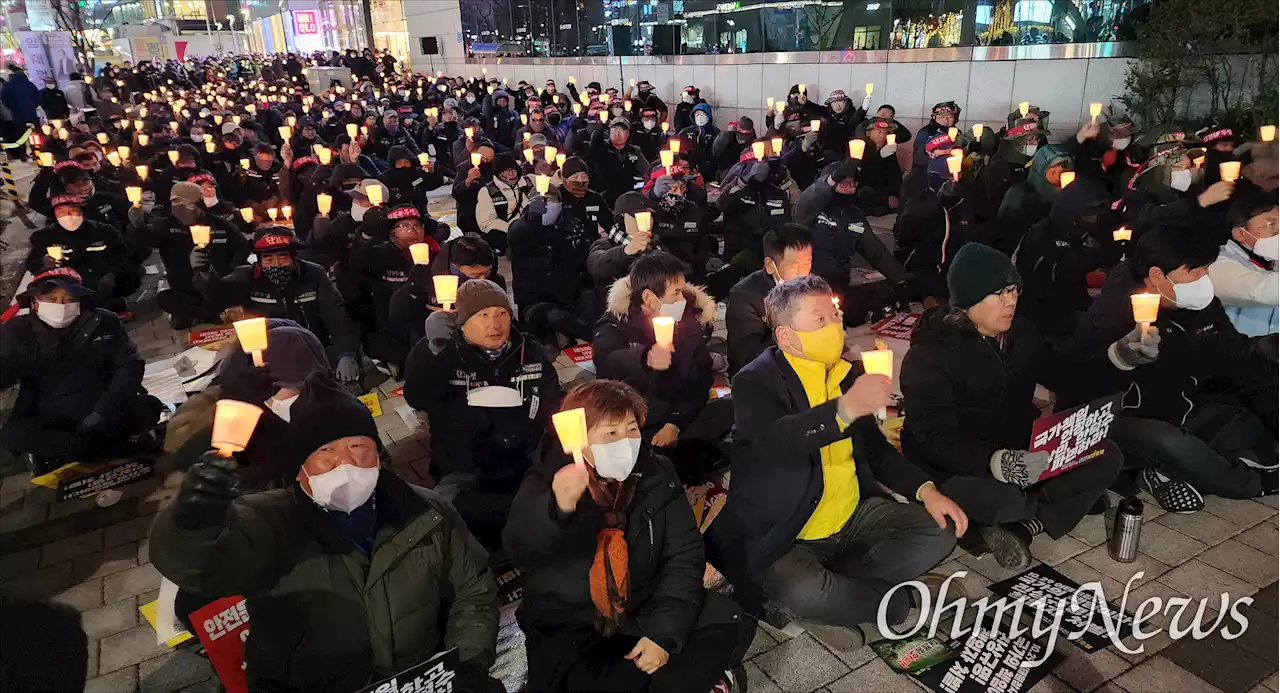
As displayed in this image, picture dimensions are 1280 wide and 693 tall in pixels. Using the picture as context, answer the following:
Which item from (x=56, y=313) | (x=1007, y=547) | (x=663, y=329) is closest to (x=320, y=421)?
(x=663, y=329)

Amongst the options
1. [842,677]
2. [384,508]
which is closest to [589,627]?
[384,508]

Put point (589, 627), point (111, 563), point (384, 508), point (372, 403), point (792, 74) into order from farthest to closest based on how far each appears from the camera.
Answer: point (792, 74) → point (372, 403) → point (111, 563) → point (589, 627) → point (384, 508)

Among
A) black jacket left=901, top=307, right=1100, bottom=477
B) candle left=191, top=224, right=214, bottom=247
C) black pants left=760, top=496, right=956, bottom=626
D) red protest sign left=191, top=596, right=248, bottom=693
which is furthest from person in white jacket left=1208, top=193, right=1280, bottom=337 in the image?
candle left=191, top=224, right=214, bottom=247

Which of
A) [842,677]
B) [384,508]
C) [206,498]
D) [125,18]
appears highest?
[125,18]

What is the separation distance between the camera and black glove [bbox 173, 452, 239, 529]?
91.3 inches

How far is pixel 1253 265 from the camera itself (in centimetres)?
495

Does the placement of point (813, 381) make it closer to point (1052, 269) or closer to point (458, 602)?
point (458, 602)

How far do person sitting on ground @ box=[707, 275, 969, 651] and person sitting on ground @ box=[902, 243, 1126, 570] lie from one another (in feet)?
1.58

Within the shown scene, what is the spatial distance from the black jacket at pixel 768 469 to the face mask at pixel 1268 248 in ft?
10.4

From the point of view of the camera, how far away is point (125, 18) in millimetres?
77750

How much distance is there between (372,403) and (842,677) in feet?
14.3

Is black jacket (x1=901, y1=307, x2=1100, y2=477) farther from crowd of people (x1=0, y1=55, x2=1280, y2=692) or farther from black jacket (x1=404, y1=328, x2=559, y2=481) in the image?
black jacket (x1=404, y1=328, x2=559, y2=481)

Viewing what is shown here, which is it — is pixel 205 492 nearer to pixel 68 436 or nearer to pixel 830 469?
pixel 830 469

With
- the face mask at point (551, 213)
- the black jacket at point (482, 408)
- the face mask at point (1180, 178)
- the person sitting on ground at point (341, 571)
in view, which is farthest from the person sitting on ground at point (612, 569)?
the face mask at point (1180, 178)
